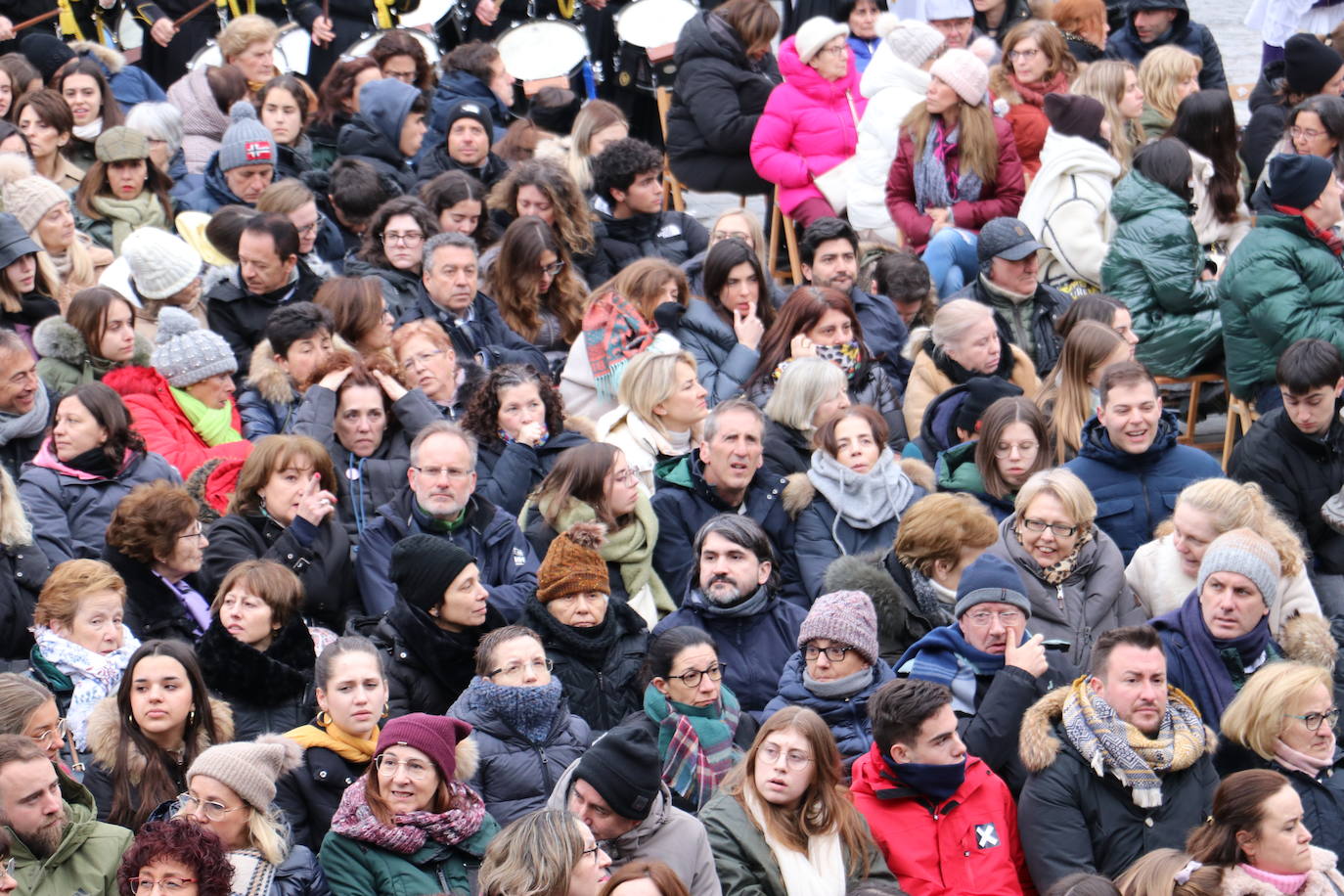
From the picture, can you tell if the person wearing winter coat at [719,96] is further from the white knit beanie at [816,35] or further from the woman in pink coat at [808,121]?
the white knit beanie at [816,35]

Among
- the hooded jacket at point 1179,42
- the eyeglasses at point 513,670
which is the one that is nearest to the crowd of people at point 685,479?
the eyeglasses at point 513,670

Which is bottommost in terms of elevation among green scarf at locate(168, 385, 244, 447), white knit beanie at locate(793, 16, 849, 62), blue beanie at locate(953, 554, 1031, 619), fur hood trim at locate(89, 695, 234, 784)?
white knit beanie at locate(793, 16, 849, 62)

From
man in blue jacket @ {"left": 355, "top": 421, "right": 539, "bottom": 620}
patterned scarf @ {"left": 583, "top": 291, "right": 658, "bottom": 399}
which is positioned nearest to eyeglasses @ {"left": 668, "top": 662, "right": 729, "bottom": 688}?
man in blue jacket @ {"left": 355, "top": 421, "right": 539, "bottom": 620}

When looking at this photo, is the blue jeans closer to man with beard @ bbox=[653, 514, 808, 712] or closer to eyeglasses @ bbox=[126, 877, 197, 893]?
man with beard @ bbox=[653, 514, 808, 712]

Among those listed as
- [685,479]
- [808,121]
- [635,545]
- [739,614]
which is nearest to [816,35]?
[808,121]

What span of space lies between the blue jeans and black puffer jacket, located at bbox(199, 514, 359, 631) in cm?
393

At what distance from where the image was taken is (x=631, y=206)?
440 inches

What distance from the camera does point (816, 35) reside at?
11.6 meters

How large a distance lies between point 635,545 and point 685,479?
434 mm

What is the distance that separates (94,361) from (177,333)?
351 mm

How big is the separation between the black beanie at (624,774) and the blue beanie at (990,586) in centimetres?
142

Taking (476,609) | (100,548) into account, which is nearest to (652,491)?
(476,609)

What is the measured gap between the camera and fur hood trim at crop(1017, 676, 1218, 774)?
21.6ft

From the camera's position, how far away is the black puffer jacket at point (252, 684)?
22.7 feet
